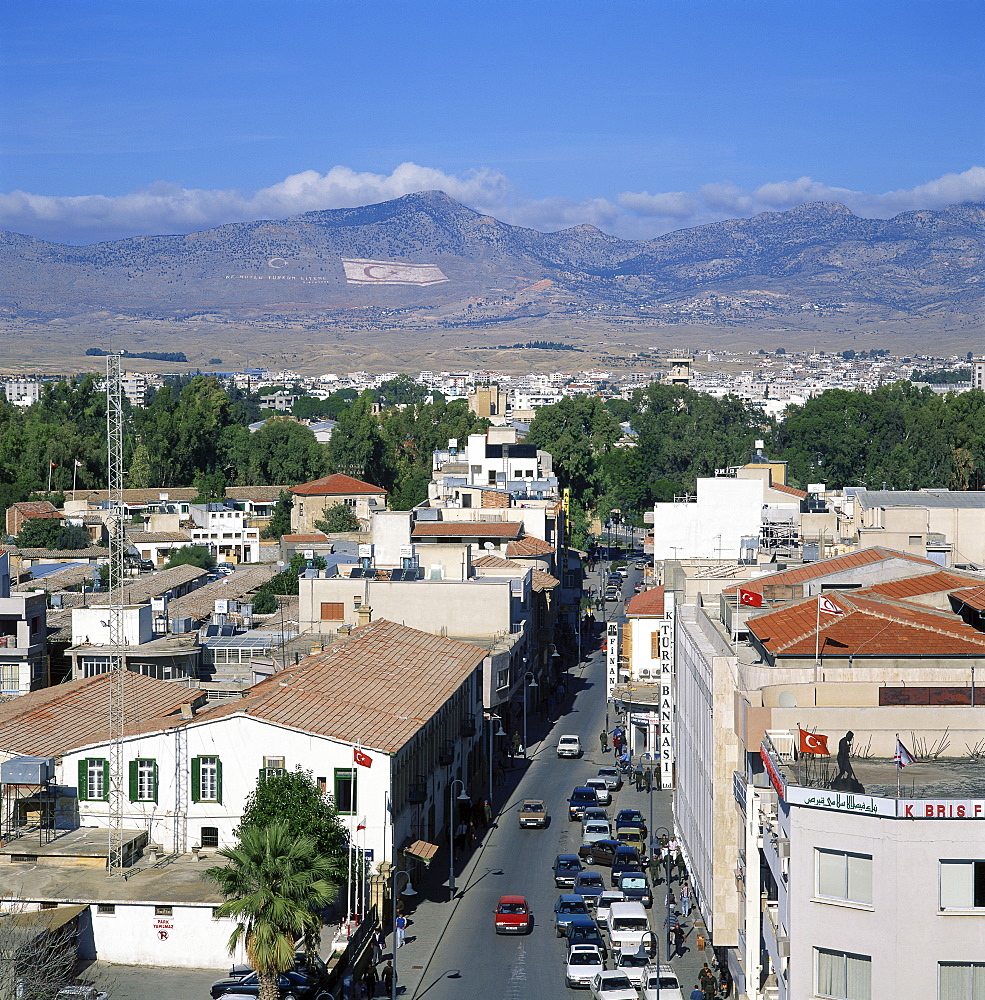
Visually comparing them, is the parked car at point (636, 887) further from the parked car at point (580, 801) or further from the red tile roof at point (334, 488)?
the red tile roof at point (334, 488)

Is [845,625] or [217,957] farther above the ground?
[845,625]

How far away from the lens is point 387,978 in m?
A: 27.3

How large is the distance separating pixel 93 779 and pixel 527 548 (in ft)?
122

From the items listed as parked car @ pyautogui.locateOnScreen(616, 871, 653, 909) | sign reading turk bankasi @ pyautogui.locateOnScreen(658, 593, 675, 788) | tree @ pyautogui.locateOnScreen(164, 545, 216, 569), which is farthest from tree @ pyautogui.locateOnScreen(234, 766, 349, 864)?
tree @ pyautogui.locateOnScreen(164, 545, 216, 569)

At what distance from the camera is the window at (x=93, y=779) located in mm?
31109

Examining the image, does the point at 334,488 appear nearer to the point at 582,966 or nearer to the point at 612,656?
the point at 612,656

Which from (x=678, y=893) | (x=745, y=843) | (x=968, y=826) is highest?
(x=968, y=826)

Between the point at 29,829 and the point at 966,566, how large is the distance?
25.5 meters

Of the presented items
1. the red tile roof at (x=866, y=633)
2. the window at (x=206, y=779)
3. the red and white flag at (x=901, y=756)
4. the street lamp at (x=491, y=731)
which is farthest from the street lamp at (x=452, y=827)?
the red and white flag at (x=901, y=756)

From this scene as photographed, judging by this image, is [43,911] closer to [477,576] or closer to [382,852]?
[382,852]

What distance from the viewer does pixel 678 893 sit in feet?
108

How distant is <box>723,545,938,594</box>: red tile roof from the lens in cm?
3500

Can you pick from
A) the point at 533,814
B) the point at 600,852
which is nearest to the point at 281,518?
the point at 533,814

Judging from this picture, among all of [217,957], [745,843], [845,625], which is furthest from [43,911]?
[845,625]
